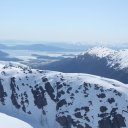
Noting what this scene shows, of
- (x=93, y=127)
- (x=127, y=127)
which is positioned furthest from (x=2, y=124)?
(x=127, y=127)

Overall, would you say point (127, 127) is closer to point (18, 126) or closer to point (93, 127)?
point (93, 127)

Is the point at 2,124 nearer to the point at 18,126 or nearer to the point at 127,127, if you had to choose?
the point at 18,126

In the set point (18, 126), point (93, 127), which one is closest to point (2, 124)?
point (18, 126)

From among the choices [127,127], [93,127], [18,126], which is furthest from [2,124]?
[127,127]

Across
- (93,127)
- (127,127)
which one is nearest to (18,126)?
(93,127)

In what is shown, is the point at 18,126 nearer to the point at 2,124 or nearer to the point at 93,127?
the point at 2,124

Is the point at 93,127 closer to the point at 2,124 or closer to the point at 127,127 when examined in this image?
the point at 127,127
